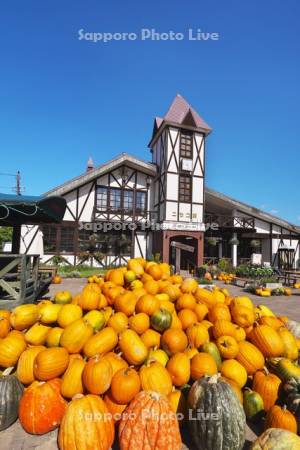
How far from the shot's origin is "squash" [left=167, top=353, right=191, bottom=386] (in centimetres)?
257

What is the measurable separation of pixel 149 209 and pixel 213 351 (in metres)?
17.3

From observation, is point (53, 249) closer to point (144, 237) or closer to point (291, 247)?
point (144, 237)

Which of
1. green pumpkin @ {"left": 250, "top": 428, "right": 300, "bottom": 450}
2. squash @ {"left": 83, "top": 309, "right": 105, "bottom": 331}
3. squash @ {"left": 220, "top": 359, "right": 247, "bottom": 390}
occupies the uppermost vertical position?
squash @ {"left": 83, "top": 309, "right": 105, "bottom": 331}

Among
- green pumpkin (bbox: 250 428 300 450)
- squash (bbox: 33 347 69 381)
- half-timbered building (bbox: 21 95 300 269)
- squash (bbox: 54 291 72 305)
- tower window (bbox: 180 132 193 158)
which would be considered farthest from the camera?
tower window (bbox: 180 132 193 158)

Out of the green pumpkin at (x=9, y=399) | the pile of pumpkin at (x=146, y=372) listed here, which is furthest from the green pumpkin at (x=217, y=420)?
the green pumpkin at (x=9, y=399)

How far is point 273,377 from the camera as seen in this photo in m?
2.62

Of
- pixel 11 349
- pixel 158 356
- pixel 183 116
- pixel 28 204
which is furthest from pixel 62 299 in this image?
pixel 183 116

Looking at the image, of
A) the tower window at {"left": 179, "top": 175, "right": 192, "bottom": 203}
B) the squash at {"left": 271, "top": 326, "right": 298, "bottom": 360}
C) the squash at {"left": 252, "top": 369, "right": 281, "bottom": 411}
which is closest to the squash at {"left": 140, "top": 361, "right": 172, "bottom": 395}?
the squash at {"left": 252, "top": 369, "right": 281, "bottom": 411}

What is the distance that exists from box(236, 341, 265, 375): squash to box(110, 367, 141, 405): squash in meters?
1.28

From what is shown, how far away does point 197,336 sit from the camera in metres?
3.03

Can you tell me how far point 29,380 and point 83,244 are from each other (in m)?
15.6

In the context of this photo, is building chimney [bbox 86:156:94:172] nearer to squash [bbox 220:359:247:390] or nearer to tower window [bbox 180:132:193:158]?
tower window [bbox 180:132:193:158]

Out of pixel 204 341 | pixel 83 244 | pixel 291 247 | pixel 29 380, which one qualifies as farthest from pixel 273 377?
pixel 291 247

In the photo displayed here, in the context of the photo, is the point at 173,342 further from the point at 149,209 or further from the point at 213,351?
the point at 149,209
